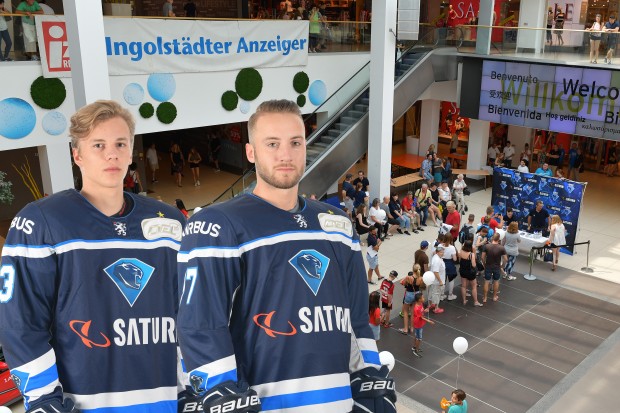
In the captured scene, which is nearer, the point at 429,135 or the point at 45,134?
the point at 45,134

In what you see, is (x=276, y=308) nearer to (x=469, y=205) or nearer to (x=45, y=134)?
(x=45, y=134)

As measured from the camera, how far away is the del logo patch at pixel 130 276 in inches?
102

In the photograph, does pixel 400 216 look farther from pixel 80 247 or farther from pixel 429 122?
pixel 80 247

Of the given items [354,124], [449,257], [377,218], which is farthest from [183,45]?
[449,257]

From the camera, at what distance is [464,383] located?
9367 mm

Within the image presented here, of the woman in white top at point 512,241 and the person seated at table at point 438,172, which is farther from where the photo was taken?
the person seated at table at point 438,172

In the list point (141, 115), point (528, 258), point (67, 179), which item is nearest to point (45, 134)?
point (67, 179)

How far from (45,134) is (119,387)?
40.7 feet

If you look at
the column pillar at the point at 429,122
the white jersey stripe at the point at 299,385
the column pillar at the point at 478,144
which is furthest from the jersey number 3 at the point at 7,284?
the column pillar at the point at 429,122

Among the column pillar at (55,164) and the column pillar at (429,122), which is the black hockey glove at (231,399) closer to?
the column pillar at (55,164)

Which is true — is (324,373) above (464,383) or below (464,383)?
above

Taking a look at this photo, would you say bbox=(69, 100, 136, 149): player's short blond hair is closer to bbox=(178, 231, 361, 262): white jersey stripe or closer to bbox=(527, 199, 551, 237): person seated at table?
bbox=(178, 231, 361, 262): white jersey stripe

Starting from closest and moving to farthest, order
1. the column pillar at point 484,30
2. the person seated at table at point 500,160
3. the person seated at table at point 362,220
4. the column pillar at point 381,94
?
the person seated at table at point 362,220, the column pillar at point 381,94, the column pillar at point 484,30, the person seated at table at point 500,160

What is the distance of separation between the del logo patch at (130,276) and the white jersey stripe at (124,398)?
398 mm
